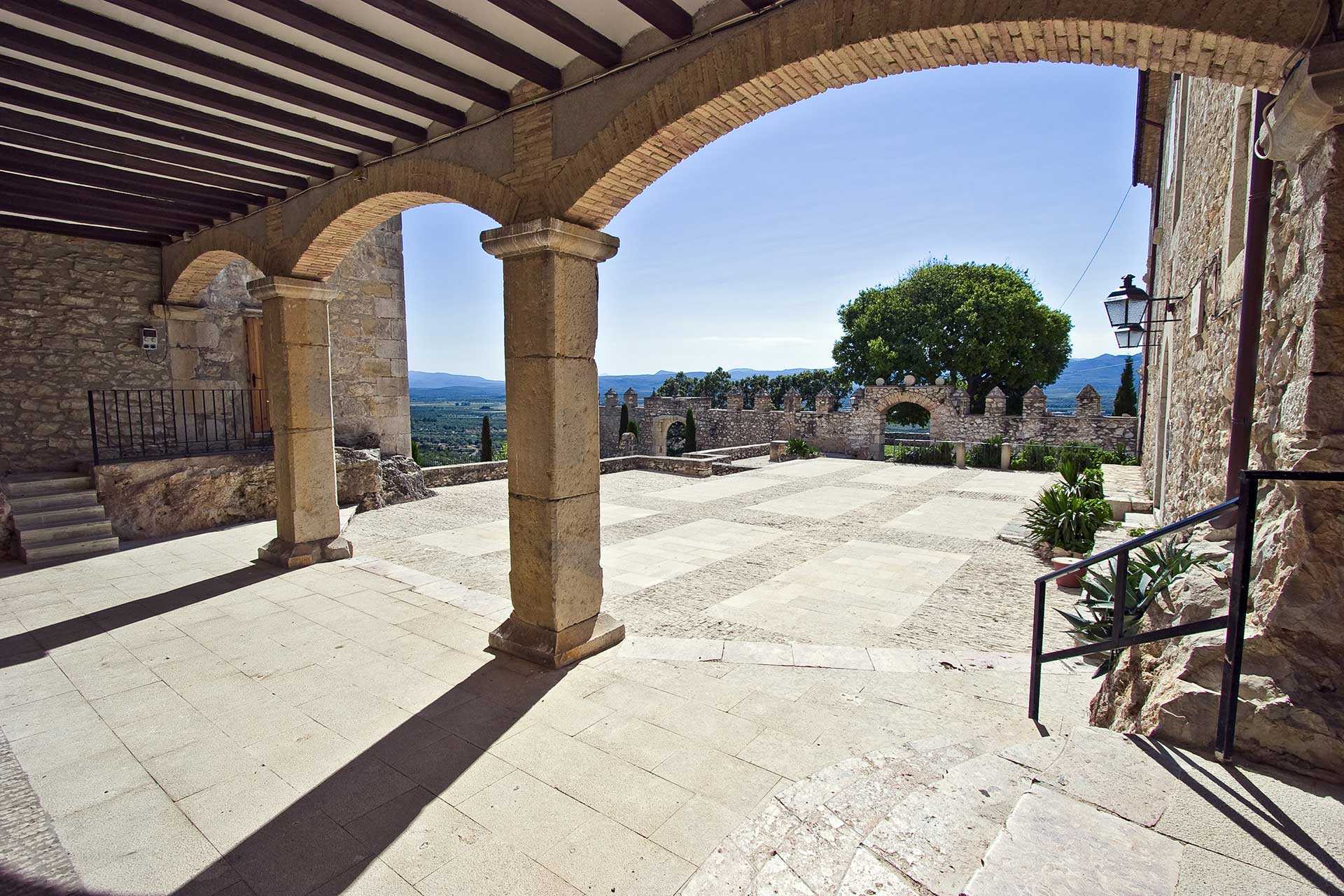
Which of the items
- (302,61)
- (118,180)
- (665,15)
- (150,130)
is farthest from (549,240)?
(118,180)

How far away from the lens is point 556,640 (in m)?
3.85

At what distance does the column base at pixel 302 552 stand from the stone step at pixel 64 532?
6.21 ft

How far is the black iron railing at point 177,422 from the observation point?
8.16 metres

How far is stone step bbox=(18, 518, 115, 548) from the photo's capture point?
6.27m

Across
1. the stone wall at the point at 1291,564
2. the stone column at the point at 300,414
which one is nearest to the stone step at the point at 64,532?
the stone column at the point at 300,414

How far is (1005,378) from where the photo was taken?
26.7 metres

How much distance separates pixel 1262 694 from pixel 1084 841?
0.90m

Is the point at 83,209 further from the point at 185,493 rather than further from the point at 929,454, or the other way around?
the point at 929,454

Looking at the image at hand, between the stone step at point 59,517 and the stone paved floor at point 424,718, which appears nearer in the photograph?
the stone paved floor at point 424,718

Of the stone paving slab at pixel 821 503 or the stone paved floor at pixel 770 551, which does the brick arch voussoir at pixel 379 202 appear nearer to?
the stone paved floor at pixel 770 551

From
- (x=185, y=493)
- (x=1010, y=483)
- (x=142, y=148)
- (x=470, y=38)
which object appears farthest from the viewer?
(x=1010, y=483)

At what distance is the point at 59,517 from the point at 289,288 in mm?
3740

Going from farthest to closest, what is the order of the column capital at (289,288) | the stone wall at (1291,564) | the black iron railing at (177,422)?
the black iron railing at (177,422), the column capital at (289,288), the stone wall at (1291,564)

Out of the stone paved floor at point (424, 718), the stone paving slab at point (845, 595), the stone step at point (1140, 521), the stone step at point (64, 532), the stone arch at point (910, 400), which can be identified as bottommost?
the stone paving slab at point (845, 595)
